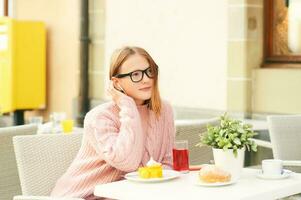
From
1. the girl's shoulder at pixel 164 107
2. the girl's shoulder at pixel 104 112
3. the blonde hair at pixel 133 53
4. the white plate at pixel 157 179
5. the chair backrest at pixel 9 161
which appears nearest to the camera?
the white plate at pixel 157 179

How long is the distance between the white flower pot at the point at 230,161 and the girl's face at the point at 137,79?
45 cm

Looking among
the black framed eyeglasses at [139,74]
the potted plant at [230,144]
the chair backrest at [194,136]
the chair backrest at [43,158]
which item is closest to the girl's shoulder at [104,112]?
the black framed eyeglasses at [139,74]

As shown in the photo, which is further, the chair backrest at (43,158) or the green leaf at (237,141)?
the chair backrest at (43,158)

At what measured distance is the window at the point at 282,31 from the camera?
20.0 feet

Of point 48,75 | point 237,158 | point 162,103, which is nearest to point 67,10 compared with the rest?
point 48,75

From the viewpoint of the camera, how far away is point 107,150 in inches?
130

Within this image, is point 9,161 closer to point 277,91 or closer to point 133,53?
point 133,53

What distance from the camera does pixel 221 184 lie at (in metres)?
3.06

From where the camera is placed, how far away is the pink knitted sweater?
10.9ft

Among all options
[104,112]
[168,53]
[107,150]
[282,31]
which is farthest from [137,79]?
[168,53]

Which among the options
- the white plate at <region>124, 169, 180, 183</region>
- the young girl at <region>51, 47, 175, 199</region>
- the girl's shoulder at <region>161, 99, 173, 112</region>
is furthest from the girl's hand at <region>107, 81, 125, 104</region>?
the white plate at <region>124, 169, 180, 183</region>

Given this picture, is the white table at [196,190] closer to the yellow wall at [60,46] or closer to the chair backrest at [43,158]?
the chair backrest at [43,158]

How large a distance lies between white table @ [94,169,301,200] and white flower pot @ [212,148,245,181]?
4cm

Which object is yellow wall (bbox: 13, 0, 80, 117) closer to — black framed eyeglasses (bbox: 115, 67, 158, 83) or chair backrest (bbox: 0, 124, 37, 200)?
chair backrest (bbox: 0, 124, 37, 200)
